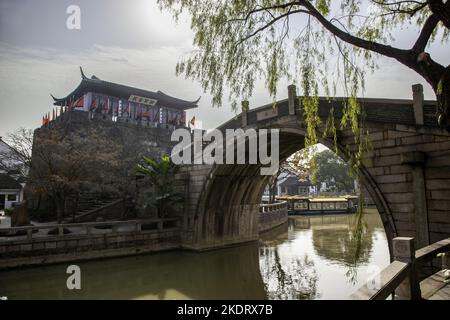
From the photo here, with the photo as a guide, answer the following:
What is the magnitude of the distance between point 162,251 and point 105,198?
810 centimetres

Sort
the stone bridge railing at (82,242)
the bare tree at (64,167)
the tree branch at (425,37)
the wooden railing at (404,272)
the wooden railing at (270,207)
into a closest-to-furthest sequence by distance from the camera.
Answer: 1. the wooden railing at (404,272)
2. the tree branch at (425,37)
3. the stone bridge railing at (82,242)
4. the bare tree at (64,167)
5. the wooden railing at (270,207)

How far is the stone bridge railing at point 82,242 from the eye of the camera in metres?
10.5

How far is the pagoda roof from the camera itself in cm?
2542

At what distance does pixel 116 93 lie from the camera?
27016mm

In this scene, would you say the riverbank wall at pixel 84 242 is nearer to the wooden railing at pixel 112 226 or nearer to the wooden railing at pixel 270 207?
the wooden railing at pixel 112 226

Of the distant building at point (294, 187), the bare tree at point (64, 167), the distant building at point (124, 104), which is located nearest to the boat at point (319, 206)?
the distant building at point (124, 104)

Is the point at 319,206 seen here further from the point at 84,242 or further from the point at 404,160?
the point at 84,242

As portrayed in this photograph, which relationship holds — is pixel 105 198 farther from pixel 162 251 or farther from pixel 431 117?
pixel 431 117

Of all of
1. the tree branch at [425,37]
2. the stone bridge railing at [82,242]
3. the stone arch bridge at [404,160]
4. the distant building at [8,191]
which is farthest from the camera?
the distant building at [8,191]

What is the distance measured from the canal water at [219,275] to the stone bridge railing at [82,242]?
0.37 metres

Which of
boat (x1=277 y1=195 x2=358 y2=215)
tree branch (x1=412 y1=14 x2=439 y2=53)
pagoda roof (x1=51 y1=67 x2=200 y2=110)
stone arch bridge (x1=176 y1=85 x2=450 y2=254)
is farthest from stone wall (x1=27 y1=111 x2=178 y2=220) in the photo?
tree branch (x1=412 y1=14 x2=439 y2=53)

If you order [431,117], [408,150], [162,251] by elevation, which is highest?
[431,117]
